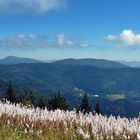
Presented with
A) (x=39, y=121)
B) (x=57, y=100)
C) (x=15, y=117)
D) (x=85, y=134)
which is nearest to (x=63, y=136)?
(x=85, y=134)

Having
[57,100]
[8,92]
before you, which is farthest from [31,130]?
[8,92]

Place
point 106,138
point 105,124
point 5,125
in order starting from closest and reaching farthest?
point 106,138
point 105,124
point 5,125

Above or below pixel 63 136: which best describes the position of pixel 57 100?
below

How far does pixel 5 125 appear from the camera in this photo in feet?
29.1

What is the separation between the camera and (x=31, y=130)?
27.6 ft

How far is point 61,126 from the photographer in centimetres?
877

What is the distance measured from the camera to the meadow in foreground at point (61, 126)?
25.2 ft

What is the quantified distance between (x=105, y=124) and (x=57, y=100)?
72.1m

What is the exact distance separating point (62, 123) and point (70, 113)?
907 mm

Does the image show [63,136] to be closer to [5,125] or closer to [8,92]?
[5,125]

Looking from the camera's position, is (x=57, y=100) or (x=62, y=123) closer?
(x=62, y=123)

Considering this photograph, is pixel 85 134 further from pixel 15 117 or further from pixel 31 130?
pixel 15 117

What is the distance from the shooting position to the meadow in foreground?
7668mm

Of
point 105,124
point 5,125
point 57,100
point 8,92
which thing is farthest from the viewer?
point 8,92
